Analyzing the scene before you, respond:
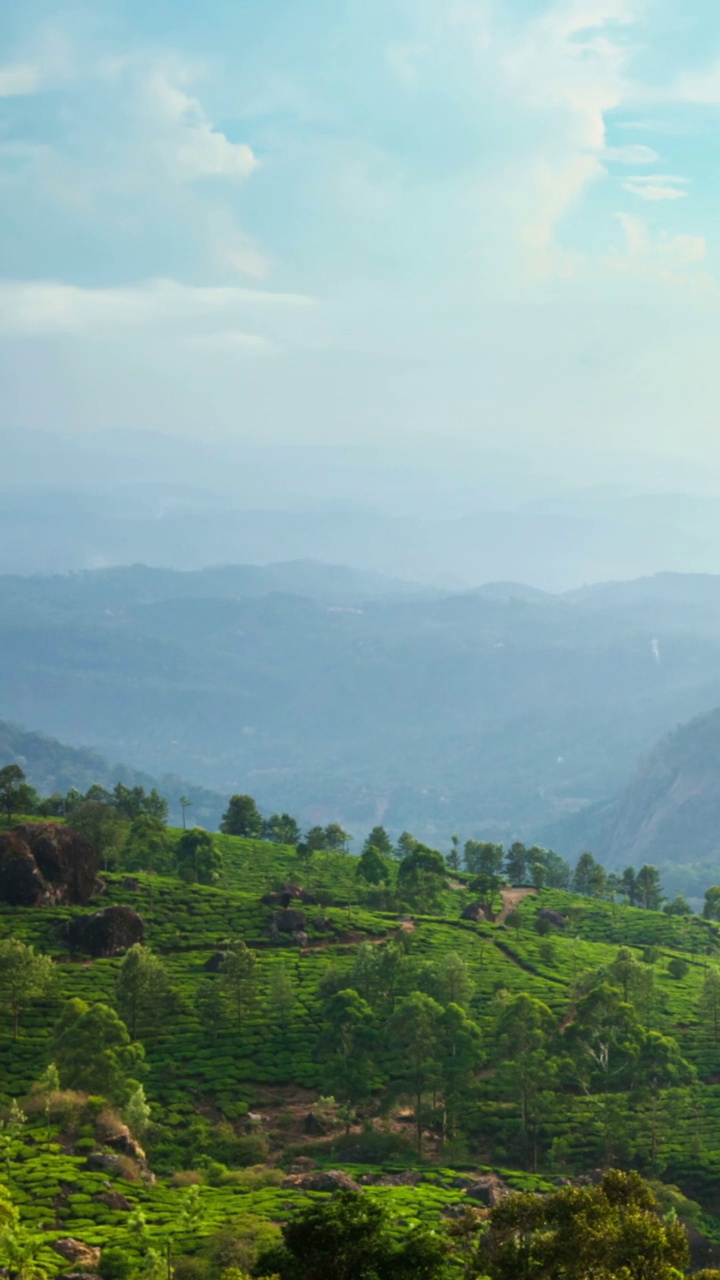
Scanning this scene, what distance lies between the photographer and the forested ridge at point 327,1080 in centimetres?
4559

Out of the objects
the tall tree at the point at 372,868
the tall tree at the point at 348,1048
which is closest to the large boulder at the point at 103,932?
the tall tree at the point at 348,1048

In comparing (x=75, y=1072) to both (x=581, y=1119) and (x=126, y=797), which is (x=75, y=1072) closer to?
(x=581, y=1119)

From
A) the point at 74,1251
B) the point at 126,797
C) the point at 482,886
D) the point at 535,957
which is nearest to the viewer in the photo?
the point at 74,1251

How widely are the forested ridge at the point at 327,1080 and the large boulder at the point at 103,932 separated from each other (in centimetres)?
21

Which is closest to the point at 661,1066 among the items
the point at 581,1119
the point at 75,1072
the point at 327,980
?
the point at 581,1119

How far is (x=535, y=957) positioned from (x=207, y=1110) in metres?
47.0

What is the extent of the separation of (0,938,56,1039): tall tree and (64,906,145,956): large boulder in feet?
55.0

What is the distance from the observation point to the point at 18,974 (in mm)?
87375

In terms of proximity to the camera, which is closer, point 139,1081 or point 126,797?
point 139,1081

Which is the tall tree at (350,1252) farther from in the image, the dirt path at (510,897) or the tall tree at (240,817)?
the tall tree at (240,817)

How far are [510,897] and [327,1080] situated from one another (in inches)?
2948

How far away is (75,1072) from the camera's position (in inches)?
3004

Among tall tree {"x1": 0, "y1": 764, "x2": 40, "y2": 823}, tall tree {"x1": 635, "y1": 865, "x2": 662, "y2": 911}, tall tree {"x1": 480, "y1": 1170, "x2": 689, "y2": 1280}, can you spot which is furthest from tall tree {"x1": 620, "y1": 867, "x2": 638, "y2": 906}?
tall tree {"x1": 480, "y1": 1170, "x2": 689, "y2": 1280}

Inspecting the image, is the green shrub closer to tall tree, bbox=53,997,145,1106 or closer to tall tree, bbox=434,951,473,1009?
tall tree, bbox=53,997,145,1106
